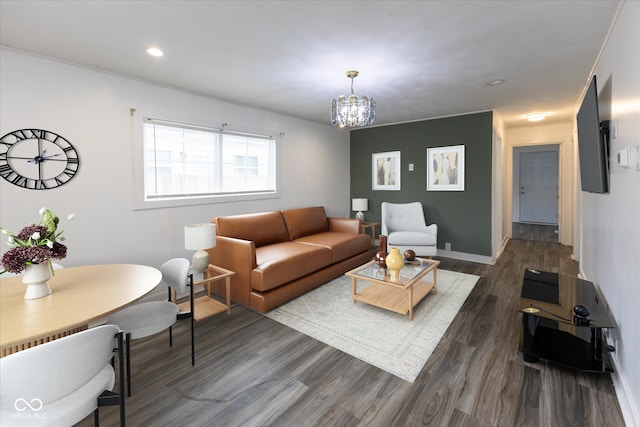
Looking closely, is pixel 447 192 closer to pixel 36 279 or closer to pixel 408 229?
pixel 408 229

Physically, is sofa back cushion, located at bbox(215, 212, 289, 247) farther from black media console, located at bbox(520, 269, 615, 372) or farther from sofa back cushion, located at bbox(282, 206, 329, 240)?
black media console, located at bbox(520, 269, 615, 372)

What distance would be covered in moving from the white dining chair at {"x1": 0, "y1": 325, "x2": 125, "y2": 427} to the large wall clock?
2.22 meters

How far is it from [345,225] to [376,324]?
2.43m

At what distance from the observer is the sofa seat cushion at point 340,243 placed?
13.2 ft

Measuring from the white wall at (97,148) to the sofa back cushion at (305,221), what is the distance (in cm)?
96

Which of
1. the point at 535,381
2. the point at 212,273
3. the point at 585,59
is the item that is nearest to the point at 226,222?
the point at 212,273

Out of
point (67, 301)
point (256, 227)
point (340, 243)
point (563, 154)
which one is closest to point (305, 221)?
point (340, 243)

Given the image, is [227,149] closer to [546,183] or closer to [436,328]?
[436,328]

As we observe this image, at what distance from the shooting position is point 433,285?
3.46 m

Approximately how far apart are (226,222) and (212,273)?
650 millimetres

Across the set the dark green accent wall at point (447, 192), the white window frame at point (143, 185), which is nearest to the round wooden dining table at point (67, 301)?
the white window frame at point (143, 185)

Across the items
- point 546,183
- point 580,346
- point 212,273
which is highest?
point 546,183

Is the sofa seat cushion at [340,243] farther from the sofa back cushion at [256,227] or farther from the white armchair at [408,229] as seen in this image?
the white armchair at [408,229]

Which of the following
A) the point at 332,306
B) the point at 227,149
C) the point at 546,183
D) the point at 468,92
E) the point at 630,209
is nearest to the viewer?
the point at 630,209
